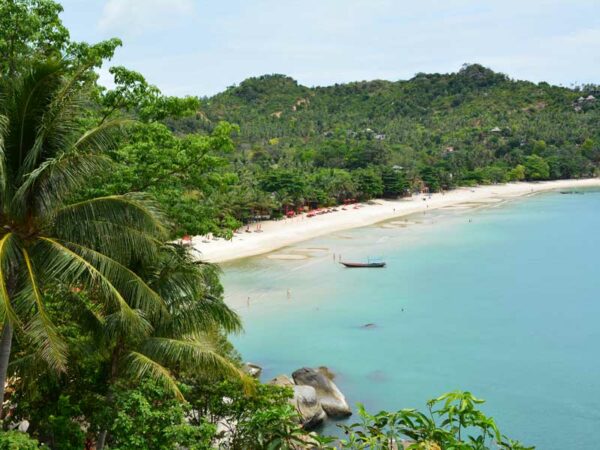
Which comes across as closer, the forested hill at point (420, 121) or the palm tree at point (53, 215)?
the palm tree at point (53, 215)

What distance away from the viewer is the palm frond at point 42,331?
267 inches

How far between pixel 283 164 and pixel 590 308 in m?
56.7

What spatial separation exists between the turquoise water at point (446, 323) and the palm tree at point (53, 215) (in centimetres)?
1526

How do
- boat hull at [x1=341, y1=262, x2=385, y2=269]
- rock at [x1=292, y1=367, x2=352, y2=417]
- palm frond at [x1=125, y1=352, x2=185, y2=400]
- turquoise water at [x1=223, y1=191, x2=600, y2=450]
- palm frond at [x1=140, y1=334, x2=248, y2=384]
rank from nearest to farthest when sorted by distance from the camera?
1. palm frond at [x1=125, y1=352, x2=185, y2=400]
2. palm frond at [x1=140, y1=334, x2=248, y2=384]
3. rock at [x1=292, y1=367, x2=352, y2=417]
4. turquoise water at [x1=223, y1=191, x2=600, y2=450]
5. boat hull at [x1=341, y1=262, x2=385, y2=269]

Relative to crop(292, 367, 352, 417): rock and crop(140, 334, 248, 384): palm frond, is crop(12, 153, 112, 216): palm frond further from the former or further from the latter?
crop(292, 367, 352, 417): rock

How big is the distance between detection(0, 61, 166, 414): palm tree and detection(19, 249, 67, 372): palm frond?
0.01 metres

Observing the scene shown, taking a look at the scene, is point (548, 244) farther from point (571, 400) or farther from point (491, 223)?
point (571, 400)

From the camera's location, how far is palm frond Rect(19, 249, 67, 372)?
6.78 meters

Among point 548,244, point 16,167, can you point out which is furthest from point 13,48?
point 548,244

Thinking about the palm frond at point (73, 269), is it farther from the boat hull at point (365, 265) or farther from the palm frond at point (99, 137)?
the boat hull at point (365, 265)

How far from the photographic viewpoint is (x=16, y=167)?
7445mm

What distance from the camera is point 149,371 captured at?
27.3ft

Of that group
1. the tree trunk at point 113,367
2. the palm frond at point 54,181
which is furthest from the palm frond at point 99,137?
the tree trunk at point 113,367

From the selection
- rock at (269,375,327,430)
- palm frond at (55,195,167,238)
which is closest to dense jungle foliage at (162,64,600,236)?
rock at (269,375,327,430)
